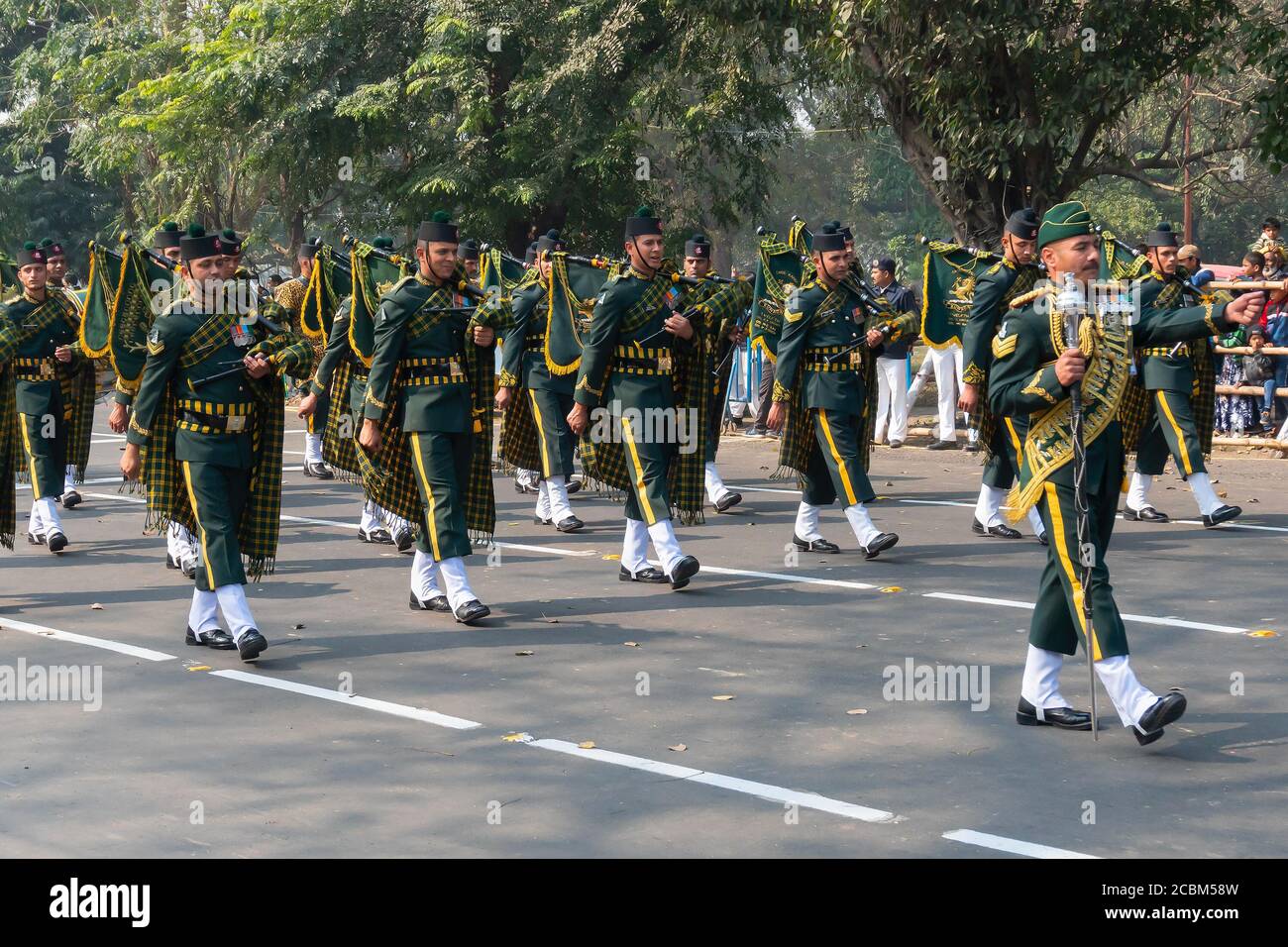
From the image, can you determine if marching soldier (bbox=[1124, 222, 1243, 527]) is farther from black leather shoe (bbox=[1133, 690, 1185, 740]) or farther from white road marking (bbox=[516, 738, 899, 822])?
white road marking (bbox=[516, 738, 899, 822])

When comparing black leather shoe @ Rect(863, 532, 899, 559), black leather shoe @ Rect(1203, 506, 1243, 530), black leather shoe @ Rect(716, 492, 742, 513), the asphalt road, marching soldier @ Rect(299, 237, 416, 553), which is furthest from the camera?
black leather shoe @ Rect(716, 492, 742, 513)

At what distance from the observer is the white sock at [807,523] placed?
11.7 metres

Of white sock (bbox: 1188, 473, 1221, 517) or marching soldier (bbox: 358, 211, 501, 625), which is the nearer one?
marching soldier (bbox: 358, 211, 501, 625)

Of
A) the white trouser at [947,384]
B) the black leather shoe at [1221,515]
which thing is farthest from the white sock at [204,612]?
the white trouser at [947,384]

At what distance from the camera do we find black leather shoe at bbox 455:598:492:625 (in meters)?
9.29

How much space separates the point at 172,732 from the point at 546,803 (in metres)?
1.92

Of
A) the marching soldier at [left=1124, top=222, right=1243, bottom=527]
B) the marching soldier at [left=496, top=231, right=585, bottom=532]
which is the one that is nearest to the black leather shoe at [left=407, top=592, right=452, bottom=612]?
the marching soldier at [left=496, top=231, right=585, bottom=532]

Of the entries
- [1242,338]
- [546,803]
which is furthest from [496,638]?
[1242,338]

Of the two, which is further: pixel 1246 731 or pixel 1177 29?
pixel 1177 29

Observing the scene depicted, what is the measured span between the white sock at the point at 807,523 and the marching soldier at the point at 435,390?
292cm

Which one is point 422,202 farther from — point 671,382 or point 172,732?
point 172,732

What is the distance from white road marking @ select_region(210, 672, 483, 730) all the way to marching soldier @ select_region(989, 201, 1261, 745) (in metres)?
2.29

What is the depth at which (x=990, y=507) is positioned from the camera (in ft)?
40.2

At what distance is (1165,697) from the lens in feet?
21.6
